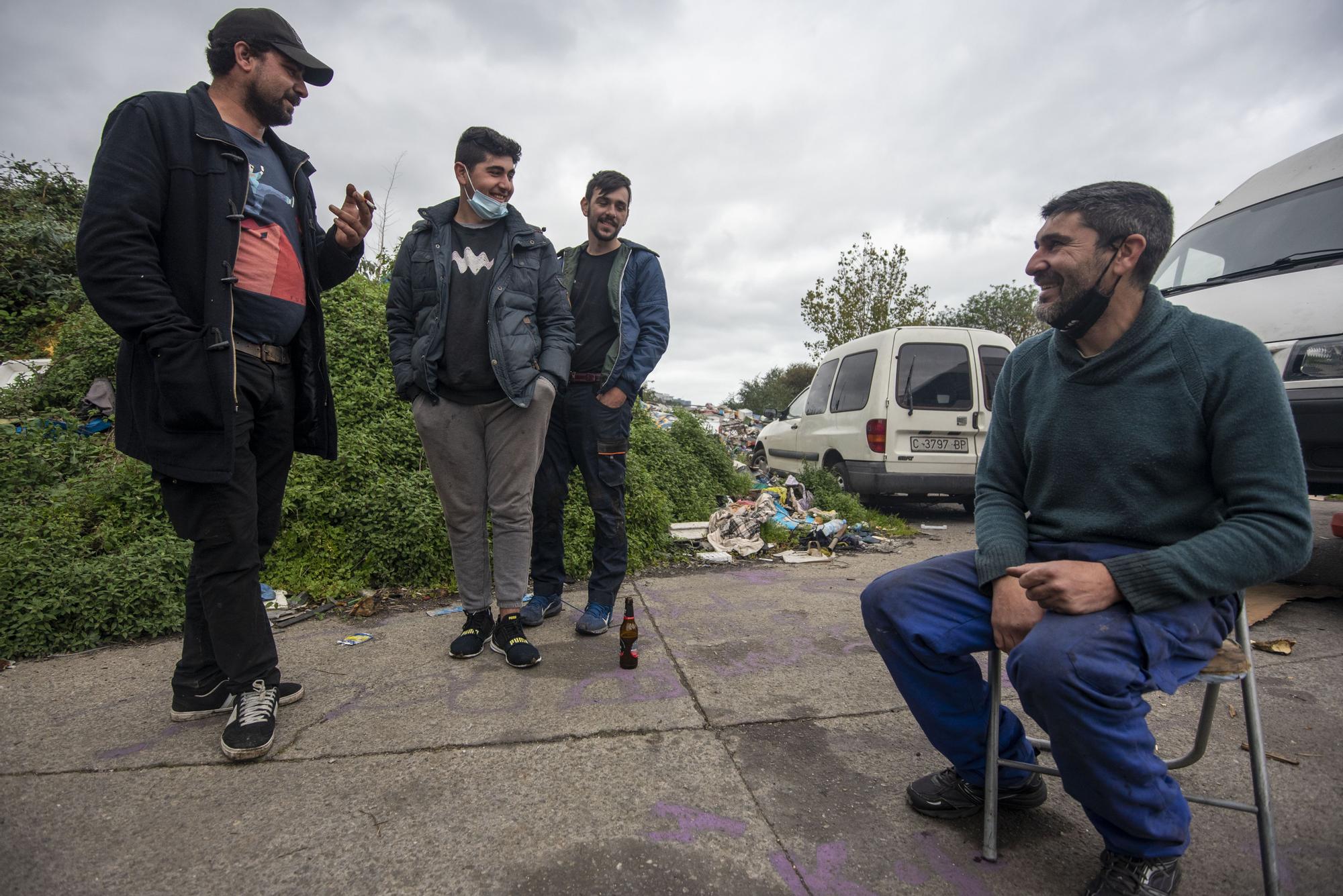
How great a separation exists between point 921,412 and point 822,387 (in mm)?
1767

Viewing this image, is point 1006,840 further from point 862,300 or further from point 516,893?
point 862,300

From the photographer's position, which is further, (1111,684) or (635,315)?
(635,315)

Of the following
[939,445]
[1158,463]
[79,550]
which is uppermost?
[1158,463]

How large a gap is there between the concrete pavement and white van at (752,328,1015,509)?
13.1ft

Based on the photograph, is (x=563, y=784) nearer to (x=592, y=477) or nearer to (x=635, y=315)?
(x=592, y=477)

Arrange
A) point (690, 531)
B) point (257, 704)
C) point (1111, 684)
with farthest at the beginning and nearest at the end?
1. point (690, 531)
2. point (257, 704)
3. point (1111, 684)

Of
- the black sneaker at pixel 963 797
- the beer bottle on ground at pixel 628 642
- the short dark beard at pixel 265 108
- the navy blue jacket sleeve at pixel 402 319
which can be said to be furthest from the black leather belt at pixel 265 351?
the black sneaker at pixel 963 797

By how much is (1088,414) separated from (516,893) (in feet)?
6.09

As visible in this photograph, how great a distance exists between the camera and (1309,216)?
479 cm

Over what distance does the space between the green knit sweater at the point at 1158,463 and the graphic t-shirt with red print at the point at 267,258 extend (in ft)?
7.92

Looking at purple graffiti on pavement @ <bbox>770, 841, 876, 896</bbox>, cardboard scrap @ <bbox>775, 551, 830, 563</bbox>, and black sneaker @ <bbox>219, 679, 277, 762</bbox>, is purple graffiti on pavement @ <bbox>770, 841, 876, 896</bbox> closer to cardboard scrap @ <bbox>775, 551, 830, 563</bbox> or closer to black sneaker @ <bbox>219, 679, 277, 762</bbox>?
black sneaker @ <bbox>219, 679, 277, 762</bbox>

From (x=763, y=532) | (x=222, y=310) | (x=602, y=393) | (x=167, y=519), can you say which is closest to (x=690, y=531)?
(x=763, y=532)

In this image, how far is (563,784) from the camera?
214 cm

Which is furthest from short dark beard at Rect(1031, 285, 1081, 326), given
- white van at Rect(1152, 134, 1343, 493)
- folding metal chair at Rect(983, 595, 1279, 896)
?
white van at Rect(1152, 134, 1343, 493)
